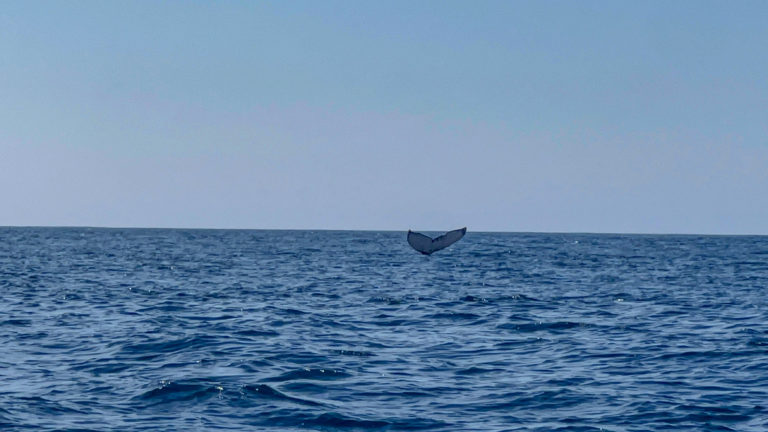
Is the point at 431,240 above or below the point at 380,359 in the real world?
above

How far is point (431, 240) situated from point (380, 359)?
93.2 ft

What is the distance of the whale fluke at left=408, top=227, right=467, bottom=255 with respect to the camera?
164 ft

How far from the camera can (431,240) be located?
51500mm

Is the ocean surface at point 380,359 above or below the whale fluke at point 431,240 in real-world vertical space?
below

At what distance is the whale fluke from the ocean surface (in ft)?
19.6

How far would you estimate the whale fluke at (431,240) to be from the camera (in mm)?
50031

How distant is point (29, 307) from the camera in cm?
3519

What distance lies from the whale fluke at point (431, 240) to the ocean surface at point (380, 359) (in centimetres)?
597

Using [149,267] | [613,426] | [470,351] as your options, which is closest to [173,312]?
[470,351]

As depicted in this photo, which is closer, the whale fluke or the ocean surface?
the ocean surface

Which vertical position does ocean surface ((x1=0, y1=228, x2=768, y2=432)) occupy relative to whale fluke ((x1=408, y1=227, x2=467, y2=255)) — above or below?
below

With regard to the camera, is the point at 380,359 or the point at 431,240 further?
the point at 431,240

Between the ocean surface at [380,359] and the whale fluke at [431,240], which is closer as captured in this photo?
the ocean surface at [380,359]

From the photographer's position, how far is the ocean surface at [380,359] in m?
17.1
